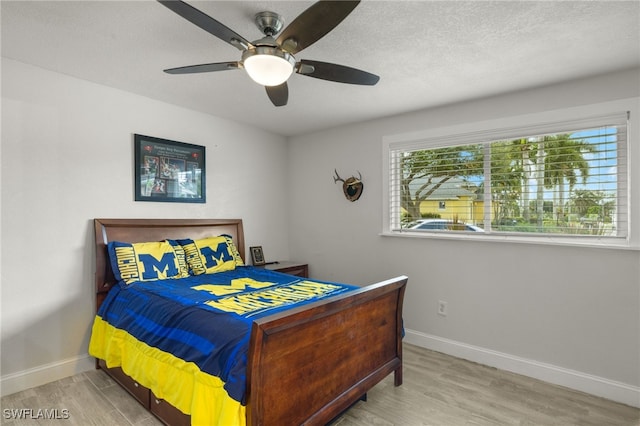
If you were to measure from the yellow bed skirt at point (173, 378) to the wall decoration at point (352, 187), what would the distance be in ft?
8.54

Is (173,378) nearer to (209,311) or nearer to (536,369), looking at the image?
(209,311)

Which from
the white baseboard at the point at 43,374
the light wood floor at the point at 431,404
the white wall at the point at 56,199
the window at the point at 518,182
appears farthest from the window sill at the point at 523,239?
the white baseboard at the point at 43,374

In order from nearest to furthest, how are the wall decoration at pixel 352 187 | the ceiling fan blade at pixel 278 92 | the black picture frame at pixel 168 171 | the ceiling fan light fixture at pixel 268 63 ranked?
1. the ceiling fan light fixture at pixel 268 63
2. the ceiling fan blade at pixel 278 92
3. the black picture frame at pixel 168 171
4. the wall decoration at pixel 352 187

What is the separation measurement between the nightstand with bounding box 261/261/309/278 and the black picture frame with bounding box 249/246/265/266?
10 centimetres

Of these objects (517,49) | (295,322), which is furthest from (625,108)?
(295,322)

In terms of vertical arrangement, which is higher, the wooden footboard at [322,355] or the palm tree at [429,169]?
the palm tree at [429,169]

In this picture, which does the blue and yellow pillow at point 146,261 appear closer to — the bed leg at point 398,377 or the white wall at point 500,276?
the white wall at point 500,276

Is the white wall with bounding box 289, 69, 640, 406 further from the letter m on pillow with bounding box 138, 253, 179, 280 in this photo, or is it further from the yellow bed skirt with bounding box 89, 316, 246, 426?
the yellow bed skirt with bounding box 89, 316, 246, 426

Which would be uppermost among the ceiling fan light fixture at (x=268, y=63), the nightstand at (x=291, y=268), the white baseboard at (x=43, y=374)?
the ceiling fan light fixture at (x=268, y=63)

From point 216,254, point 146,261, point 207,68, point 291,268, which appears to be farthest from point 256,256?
point 207,68

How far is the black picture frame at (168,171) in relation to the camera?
320 centimetres

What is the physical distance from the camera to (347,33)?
6.70 ft

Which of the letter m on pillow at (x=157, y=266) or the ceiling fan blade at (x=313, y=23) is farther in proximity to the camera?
the letter m on pillow at (x=157, y=266)

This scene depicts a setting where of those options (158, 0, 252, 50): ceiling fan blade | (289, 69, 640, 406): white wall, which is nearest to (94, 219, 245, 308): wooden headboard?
(289, 69, 640, 406): white wall
